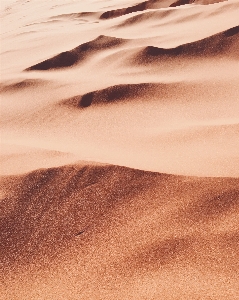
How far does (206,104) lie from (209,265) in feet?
2.58

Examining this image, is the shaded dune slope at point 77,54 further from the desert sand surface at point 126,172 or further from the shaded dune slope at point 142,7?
the shaded dune slope at point 142,7

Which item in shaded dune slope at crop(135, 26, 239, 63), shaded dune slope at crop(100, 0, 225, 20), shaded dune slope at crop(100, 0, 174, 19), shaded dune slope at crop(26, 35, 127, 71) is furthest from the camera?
shaded dune slope at crop(100, 0, 174, 19)

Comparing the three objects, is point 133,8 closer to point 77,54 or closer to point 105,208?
point 77,54

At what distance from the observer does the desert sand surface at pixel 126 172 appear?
782 millimetres

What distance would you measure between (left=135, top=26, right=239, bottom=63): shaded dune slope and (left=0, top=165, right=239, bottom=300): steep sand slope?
1.00m

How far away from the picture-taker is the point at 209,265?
756mm

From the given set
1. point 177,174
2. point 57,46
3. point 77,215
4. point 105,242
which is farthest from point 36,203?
point 57,46

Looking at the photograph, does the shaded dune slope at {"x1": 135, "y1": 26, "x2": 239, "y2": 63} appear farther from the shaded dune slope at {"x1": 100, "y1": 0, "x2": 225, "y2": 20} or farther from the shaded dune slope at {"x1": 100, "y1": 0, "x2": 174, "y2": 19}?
the shaded dune slope at {"x1": 100, "y1": 0, "x2": 174, "y2": 19}

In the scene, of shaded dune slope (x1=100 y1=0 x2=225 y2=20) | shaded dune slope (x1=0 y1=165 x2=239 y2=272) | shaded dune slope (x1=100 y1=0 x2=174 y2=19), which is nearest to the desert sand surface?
shaded dune slope (x1=0 y1=165 x2=239 y2=272)

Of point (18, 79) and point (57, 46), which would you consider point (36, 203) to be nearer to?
point (18, 79)

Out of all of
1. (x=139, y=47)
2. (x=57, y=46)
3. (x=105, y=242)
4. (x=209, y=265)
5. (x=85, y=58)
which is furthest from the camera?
(x=57, y=46)

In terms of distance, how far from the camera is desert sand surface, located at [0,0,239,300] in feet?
2.56

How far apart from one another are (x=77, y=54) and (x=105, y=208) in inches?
57.6

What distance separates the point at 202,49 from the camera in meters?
1.88
